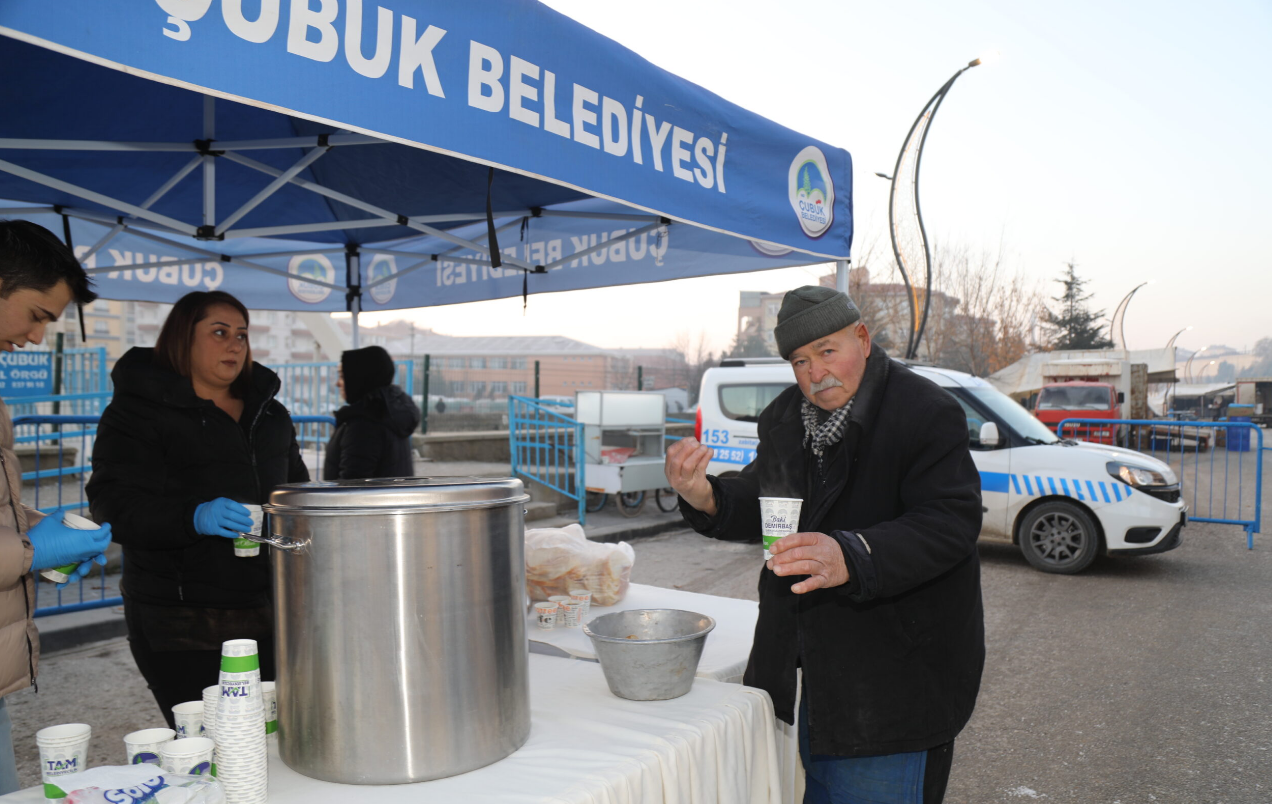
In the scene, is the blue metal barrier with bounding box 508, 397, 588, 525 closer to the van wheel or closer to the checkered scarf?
the van wheel

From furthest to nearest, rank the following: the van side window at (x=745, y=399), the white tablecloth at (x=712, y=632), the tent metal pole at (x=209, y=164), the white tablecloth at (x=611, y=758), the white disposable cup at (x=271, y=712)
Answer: the van side window at (x=745, y=399) → the tent metal pole at (x=209, y=164) → the white tablecloth at (x=712, y=632) → the white disposable cup at (x=271, y=712) → the white tablecloth at (x=611, y=758)

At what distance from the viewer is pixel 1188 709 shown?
452cm

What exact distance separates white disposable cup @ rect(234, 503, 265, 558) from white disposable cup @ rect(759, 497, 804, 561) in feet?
3.85

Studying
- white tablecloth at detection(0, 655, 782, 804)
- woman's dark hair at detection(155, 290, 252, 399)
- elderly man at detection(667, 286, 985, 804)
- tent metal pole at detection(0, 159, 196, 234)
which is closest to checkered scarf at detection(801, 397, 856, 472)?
elderly man at detection(667, 286, 985, 804)

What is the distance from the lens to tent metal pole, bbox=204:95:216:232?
309cm

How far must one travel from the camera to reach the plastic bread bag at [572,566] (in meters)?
2.81

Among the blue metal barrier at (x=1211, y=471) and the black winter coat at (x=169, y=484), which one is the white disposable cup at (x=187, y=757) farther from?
the blue metal barrier at (x=1211, y=471)

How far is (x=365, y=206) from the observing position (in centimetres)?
358

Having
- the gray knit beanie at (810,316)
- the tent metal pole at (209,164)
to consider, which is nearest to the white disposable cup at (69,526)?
the gray knit beanie at (810,316)

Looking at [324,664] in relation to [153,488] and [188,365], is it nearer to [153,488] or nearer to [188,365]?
[153,488]

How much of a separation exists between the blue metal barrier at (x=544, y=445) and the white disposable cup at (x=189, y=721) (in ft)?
26.9

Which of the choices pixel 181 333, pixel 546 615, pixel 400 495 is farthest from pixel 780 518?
pixel 181 333

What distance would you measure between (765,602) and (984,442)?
594cm

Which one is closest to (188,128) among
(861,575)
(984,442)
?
(861,575)
